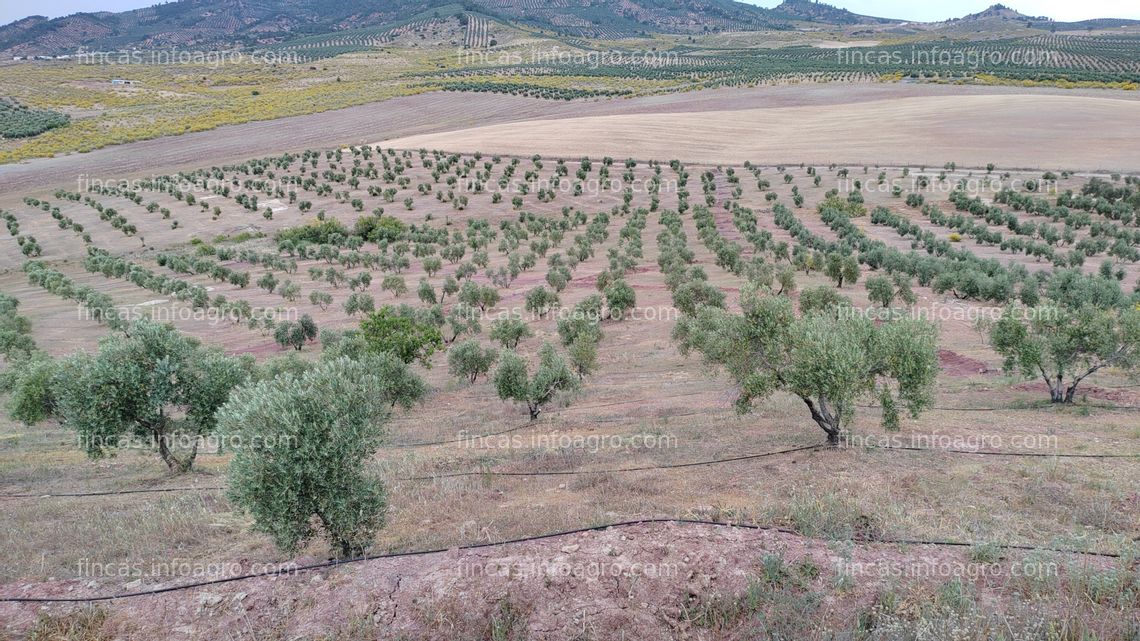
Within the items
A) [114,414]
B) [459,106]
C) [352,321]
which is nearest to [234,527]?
[114,414]

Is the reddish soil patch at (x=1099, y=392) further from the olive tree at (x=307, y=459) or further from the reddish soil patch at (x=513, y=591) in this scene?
the olive tree at (x=307, y=459)

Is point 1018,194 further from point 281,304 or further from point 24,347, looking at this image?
point 24,347

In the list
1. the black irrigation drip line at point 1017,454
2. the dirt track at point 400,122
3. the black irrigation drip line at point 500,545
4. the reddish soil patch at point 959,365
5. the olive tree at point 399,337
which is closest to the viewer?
the black irrigation drip line at point 500,545

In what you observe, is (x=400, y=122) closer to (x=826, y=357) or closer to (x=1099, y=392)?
(x=1099, y=392)

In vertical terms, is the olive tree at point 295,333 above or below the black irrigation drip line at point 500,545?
below

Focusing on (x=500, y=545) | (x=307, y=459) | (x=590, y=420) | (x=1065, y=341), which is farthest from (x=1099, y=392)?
(x=307, y=459)

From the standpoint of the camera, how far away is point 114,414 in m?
17.4

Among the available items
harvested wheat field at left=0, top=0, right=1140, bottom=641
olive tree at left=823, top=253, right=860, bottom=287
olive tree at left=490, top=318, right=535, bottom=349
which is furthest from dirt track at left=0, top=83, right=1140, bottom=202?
olive tree at left=490, top=318, right=535, bottom=349

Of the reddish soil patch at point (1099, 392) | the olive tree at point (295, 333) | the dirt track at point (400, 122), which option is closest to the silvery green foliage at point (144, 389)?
the olive tree at point (295, 333)

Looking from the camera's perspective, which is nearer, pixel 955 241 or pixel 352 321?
pixel 352 321

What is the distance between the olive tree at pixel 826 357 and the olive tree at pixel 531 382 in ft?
24.0

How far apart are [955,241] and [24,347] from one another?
67.7 m

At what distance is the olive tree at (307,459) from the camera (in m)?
10.9

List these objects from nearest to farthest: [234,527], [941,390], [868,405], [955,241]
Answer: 1. [234,527]
2. [868,405]
3. [941,390]
4. [955,241]
